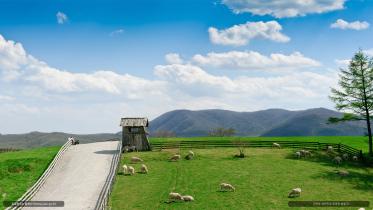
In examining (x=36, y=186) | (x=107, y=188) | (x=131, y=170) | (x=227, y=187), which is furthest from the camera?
(x=131, y=170)

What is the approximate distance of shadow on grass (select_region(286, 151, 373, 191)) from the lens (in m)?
A: 40.9

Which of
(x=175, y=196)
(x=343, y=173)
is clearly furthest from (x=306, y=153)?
(x=175, y=196)

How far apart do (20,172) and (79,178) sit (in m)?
9.36

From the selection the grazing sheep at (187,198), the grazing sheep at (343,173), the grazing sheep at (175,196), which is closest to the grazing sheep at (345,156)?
the grazing sheep at (343,173)

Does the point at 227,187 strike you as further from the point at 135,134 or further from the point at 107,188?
the point at 135,134

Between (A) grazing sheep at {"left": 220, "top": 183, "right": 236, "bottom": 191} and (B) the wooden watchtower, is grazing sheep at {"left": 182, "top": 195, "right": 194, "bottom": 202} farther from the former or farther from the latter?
(B) the wooden watchtower

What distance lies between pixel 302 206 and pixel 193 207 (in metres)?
8.82

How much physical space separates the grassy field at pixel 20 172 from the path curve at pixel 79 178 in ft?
6.65

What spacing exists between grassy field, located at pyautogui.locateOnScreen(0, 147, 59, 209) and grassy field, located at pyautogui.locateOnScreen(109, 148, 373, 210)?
9275mm

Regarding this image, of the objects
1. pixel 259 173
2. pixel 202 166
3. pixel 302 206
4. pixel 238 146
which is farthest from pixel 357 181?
pixel 238 146

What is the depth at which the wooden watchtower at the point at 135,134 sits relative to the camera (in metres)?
55.9

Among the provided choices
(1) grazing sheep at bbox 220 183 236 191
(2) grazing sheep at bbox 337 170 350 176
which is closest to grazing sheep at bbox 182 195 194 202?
(1) grazing sheep at bbox 220 183 236 191

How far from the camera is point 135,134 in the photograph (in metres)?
56.2

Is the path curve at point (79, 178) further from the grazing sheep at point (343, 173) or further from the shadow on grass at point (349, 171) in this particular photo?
the grazing sheep at point (343, 173)
